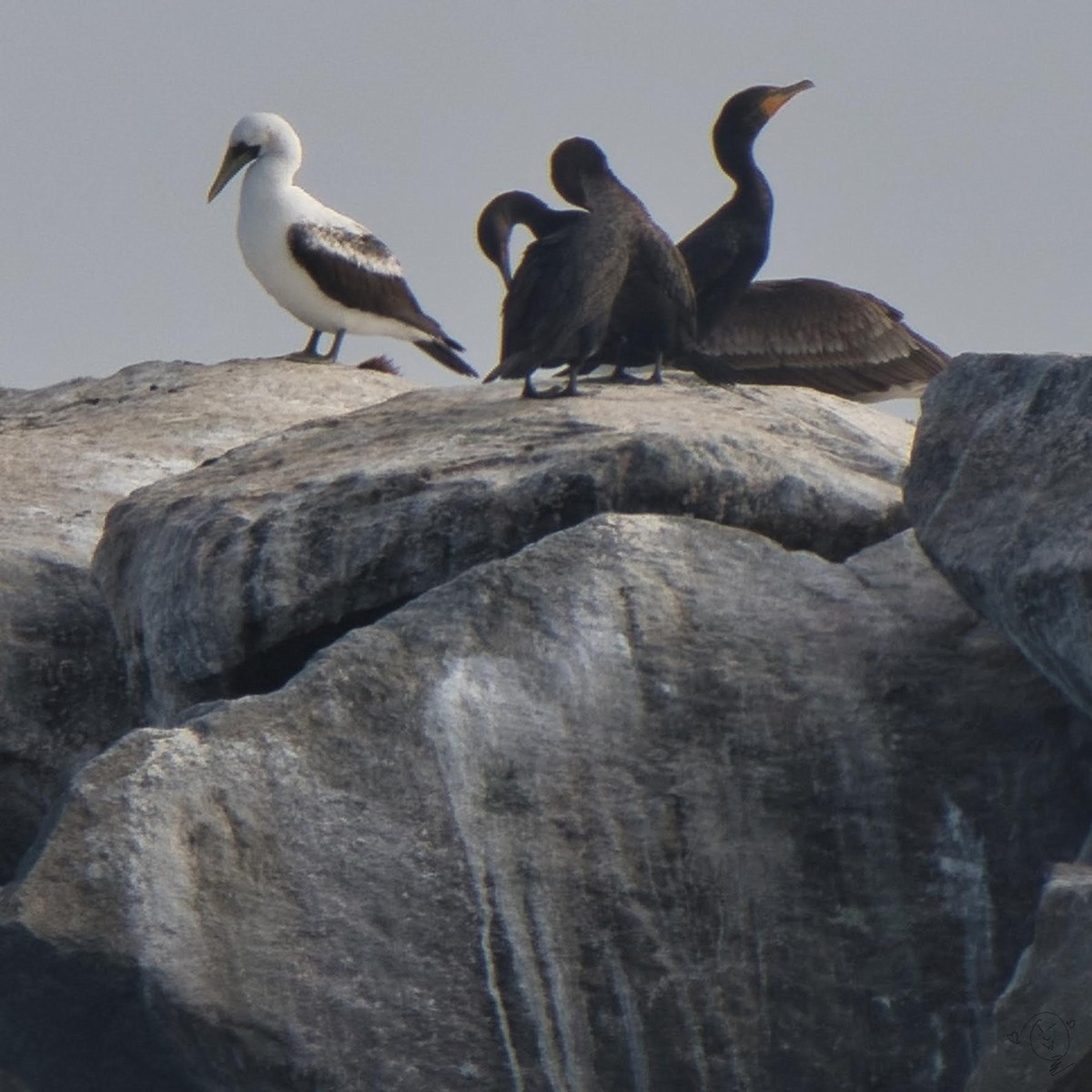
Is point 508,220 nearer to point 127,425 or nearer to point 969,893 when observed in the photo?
point 127,425

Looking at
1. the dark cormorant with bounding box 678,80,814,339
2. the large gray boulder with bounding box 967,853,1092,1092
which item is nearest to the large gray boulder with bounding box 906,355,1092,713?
the large gray boulder with bounding box 967,853,1092,1092

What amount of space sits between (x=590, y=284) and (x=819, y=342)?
3.83m

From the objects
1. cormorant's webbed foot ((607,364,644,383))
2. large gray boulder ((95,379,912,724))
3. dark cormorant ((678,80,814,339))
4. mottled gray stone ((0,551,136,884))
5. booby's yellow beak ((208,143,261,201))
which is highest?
booby's yellow beak ((208,143,261,201))

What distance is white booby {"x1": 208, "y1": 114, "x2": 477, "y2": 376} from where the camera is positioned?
40.8 feet

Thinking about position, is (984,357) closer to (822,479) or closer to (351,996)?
(822,479)

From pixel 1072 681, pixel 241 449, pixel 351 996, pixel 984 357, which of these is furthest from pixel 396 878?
pixel 241 449

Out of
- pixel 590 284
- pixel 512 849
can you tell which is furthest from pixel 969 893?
pixel 590 284

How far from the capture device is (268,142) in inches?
505

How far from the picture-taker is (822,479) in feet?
21.2

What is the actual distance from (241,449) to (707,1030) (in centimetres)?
317

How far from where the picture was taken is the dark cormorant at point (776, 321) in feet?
35.4
